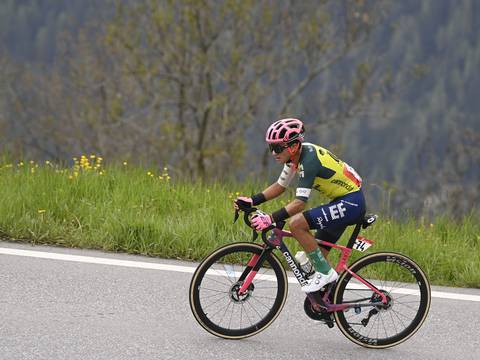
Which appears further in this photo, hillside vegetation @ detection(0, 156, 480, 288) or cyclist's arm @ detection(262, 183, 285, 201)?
hillside vegetation @ detection(0, 156, 480, 288)

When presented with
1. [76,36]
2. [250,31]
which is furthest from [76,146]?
[250,31]

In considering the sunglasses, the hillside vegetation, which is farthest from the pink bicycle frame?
the hillside vegetation

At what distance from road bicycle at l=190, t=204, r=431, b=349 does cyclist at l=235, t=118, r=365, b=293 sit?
96mm

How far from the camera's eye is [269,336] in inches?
207

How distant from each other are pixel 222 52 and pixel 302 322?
2144 cm

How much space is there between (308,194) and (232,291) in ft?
2.73

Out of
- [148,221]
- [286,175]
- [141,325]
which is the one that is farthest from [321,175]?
[148,221]

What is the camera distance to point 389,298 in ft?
17.4

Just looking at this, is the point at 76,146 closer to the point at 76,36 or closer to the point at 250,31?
the point at 76,36

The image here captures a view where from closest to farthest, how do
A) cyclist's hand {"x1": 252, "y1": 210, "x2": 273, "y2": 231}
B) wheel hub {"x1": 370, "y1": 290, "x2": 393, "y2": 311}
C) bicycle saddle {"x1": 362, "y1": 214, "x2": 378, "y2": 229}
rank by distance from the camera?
cyclist's hand {"x1": 252, "y1": 210, "x2": 273, "y2": 231}
bicycle saddle {"x1": 362, "y1": 214, "x2": 378, "y2": 229}
wheel hub {"x1": 370, "y1": 290, "x2": 393, "y2": 311}

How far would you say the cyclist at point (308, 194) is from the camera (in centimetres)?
494

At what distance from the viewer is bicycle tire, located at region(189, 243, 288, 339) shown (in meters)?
5.09

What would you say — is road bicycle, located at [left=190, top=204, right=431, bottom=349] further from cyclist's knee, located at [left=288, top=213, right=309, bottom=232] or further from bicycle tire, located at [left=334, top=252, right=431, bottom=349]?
cyclist's knee, located at [left=288, top=213, right=309, bottom=232]

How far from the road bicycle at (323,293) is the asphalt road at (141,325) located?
0.12 m
